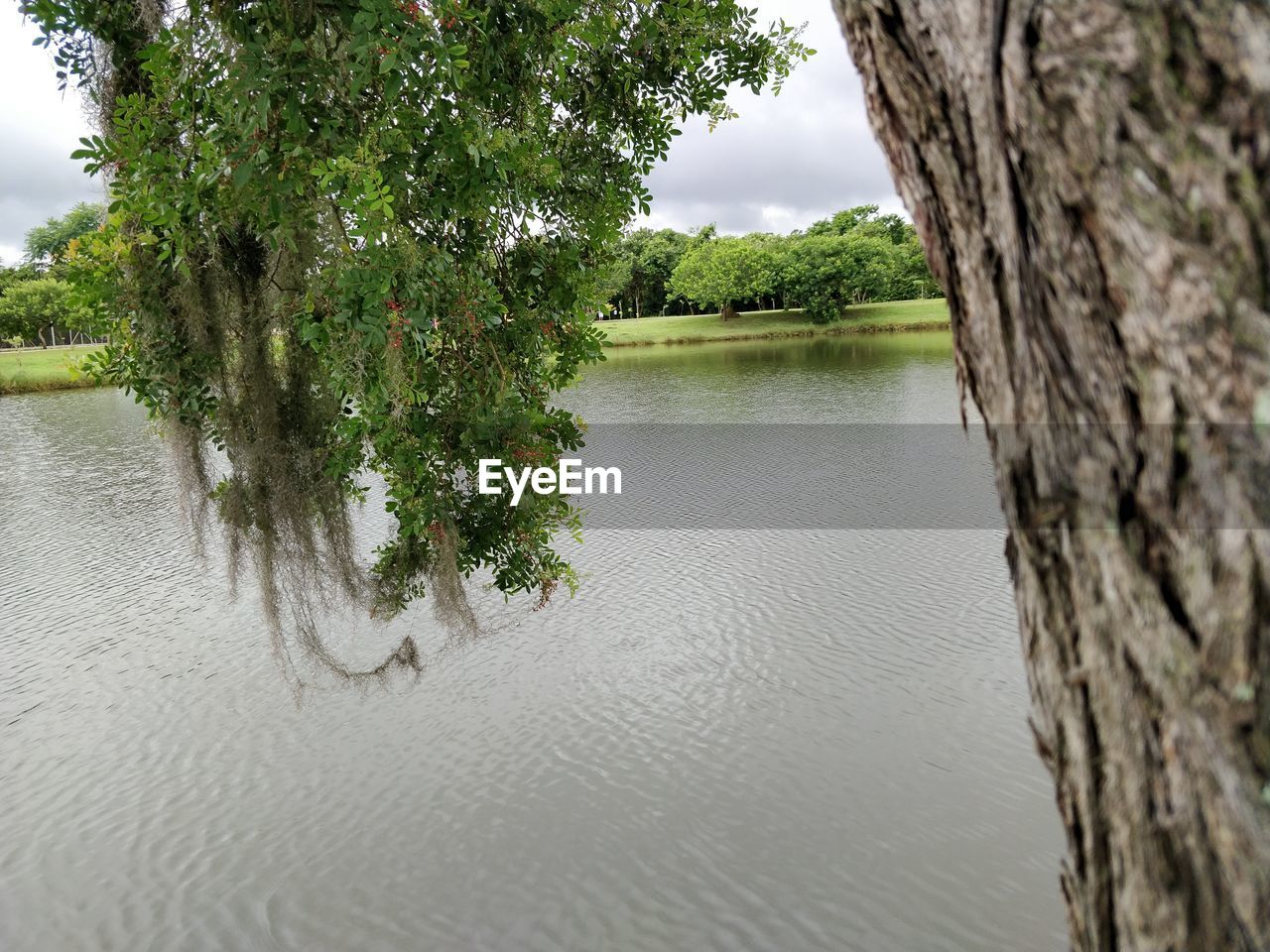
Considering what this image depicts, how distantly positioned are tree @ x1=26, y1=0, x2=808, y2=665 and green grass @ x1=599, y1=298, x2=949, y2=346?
118 ft

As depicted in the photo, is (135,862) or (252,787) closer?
(135,862)

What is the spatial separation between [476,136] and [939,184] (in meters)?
2.58

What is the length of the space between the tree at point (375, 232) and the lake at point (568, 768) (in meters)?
1.13

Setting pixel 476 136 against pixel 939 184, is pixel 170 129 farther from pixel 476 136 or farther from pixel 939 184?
pixel 939 184

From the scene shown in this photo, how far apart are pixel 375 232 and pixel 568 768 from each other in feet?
11.5

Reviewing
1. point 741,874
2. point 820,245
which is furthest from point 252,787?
point 820,245

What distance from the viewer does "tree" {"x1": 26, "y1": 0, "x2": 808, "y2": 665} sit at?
10.2ft

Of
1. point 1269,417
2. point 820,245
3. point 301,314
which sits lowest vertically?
point 1269,417

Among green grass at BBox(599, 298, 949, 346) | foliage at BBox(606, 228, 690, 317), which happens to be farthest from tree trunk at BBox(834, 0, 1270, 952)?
foliage at BBox(606, 228, 690, 317)

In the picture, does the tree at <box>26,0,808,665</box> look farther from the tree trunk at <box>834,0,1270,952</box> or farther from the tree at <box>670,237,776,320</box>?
the tree at <box>670,237,776,320</box>

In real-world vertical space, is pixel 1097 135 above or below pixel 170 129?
below

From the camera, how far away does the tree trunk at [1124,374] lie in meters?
0.90

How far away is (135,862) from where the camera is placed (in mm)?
4883

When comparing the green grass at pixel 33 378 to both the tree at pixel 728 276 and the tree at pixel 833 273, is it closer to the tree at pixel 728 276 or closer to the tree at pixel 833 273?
the tree at pixel 728 276
